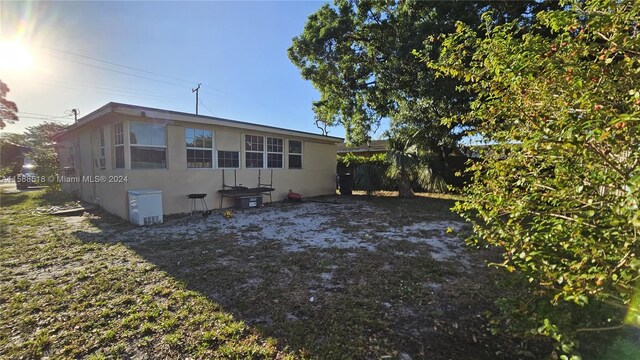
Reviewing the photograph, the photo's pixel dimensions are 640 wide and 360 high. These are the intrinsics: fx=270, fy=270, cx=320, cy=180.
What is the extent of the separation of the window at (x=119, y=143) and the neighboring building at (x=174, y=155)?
0.09ft

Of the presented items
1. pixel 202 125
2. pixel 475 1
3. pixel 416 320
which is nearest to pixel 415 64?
pixel 475 1

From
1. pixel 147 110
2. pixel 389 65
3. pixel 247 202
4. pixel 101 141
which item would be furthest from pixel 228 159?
pixel 389 65

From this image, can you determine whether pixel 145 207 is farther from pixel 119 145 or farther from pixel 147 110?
pixel 147 110

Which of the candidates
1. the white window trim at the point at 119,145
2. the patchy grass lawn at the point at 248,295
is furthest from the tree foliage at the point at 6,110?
the patchy grass lawn at the point at 248,295

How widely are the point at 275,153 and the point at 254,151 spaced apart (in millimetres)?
1031

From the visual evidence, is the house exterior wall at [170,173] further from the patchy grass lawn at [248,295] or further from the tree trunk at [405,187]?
the tree trunk at [405,187]

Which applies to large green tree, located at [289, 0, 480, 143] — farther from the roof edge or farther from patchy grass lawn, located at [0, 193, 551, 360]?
patchy grass lawn, located at [0, 193, 551, 360]

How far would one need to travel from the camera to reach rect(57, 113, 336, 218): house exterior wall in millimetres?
7453

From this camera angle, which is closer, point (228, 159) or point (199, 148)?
point (199, 148)

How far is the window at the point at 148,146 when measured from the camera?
7320 mm

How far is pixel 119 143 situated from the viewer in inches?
299

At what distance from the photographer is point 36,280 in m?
3.52

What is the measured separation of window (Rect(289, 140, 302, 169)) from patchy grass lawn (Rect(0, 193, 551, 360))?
5974mm

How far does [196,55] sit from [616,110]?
496 inches
